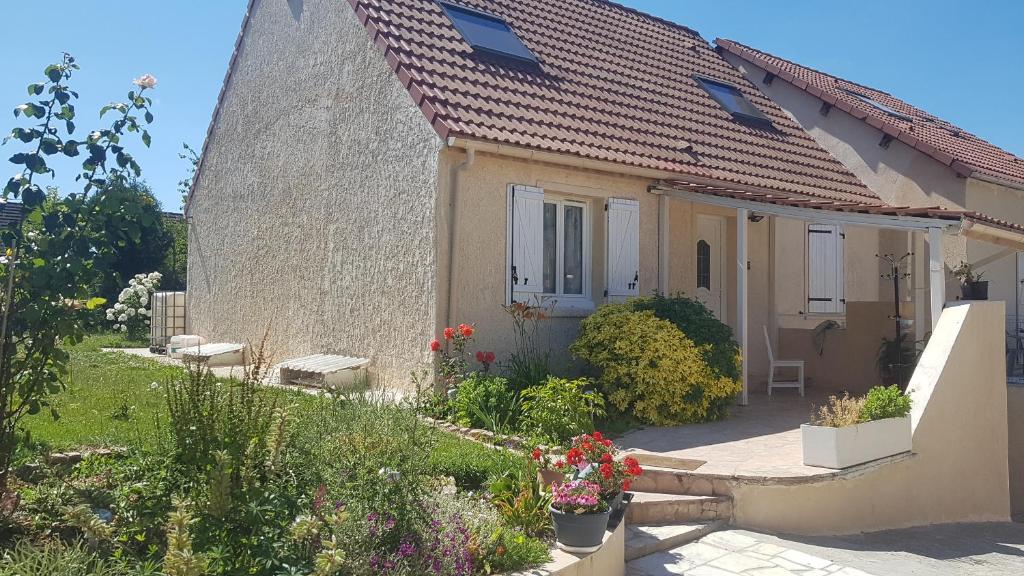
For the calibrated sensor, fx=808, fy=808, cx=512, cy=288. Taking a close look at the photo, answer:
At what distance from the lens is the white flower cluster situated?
60.2 ft

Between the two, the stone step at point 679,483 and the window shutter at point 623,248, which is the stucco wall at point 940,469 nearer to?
the stone step at point 679,483

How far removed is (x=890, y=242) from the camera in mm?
13711

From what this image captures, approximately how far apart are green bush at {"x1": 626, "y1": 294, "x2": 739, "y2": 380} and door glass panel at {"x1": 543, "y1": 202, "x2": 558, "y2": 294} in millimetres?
1111

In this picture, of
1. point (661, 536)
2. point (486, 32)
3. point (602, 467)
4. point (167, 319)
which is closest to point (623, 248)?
point (486, 32)

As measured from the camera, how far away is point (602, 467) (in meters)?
5.01

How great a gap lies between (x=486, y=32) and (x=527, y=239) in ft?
12.0

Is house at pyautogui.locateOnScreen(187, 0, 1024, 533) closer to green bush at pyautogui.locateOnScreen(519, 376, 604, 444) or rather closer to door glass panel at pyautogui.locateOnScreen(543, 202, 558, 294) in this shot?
door glass panel at pyautogui.locateOnScreen(543, 202, 558, 294)

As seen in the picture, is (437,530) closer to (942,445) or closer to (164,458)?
(164,458)

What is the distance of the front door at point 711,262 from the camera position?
39.3 feet

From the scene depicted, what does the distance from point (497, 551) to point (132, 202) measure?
283cm

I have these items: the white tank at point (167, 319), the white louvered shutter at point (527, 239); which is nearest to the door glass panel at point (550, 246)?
the white louvered shutter at point (527, 239)

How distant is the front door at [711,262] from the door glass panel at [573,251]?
93.6 inches

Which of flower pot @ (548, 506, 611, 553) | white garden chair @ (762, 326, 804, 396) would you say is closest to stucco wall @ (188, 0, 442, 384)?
flower pot @ (548, 506, 611, 553)

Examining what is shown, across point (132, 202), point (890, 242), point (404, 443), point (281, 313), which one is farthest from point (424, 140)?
point (890, 242)
